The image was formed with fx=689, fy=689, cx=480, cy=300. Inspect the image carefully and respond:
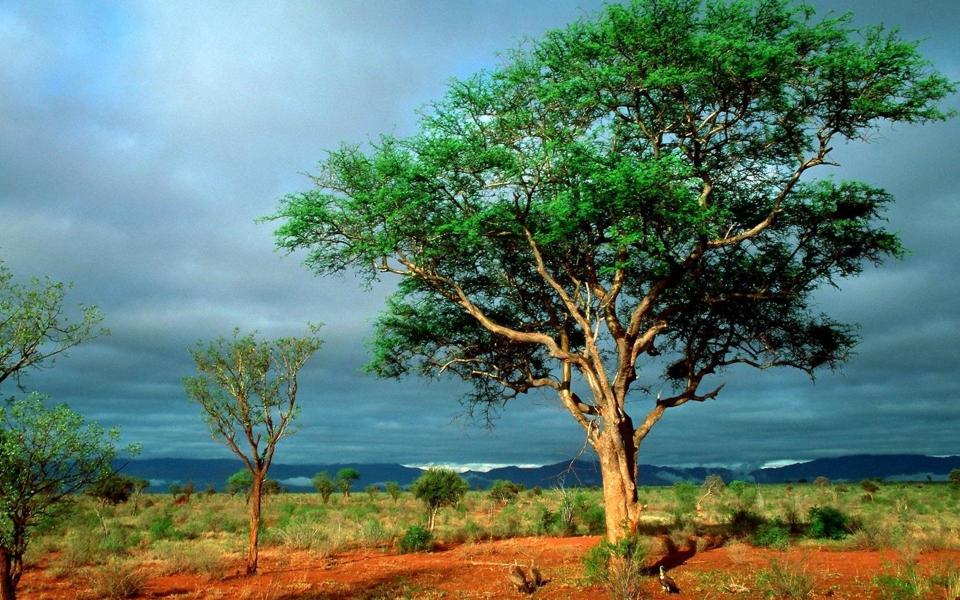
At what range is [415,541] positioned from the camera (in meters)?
25.6

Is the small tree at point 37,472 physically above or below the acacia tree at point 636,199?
below

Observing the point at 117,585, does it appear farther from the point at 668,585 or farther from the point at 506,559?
the point at 668,585

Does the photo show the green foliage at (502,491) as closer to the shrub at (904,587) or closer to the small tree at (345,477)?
the small tree at (345,477)

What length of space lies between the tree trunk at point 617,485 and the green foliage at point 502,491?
3919cm

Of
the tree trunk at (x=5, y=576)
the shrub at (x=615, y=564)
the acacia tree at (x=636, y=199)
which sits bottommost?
the shrub at (x=615, y=564)

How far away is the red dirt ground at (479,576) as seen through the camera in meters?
15.2

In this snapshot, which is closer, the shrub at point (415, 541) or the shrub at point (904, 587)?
the shrub at point (904, 587)

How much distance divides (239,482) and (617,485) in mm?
55096

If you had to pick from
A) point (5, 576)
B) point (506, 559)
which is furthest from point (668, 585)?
point (5, 576)

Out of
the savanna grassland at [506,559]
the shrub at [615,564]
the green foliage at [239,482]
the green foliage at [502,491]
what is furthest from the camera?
the green foliage at [239,482]

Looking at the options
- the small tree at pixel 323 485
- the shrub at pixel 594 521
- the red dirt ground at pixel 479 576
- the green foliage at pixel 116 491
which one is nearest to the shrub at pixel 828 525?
the red dirt ground at pixel 479 576

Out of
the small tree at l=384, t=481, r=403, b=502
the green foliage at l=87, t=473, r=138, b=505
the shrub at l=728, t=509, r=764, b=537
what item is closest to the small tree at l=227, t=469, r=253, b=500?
the green foliage at l=87, t=473, r=138, b=505

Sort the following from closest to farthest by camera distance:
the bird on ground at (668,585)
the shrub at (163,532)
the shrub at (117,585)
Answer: the bird on ground at (668,585)
the shrub at (117,585)
the shrub at (163,532)

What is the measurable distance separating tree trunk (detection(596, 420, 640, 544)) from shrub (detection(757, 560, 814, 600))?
3.01 metres
